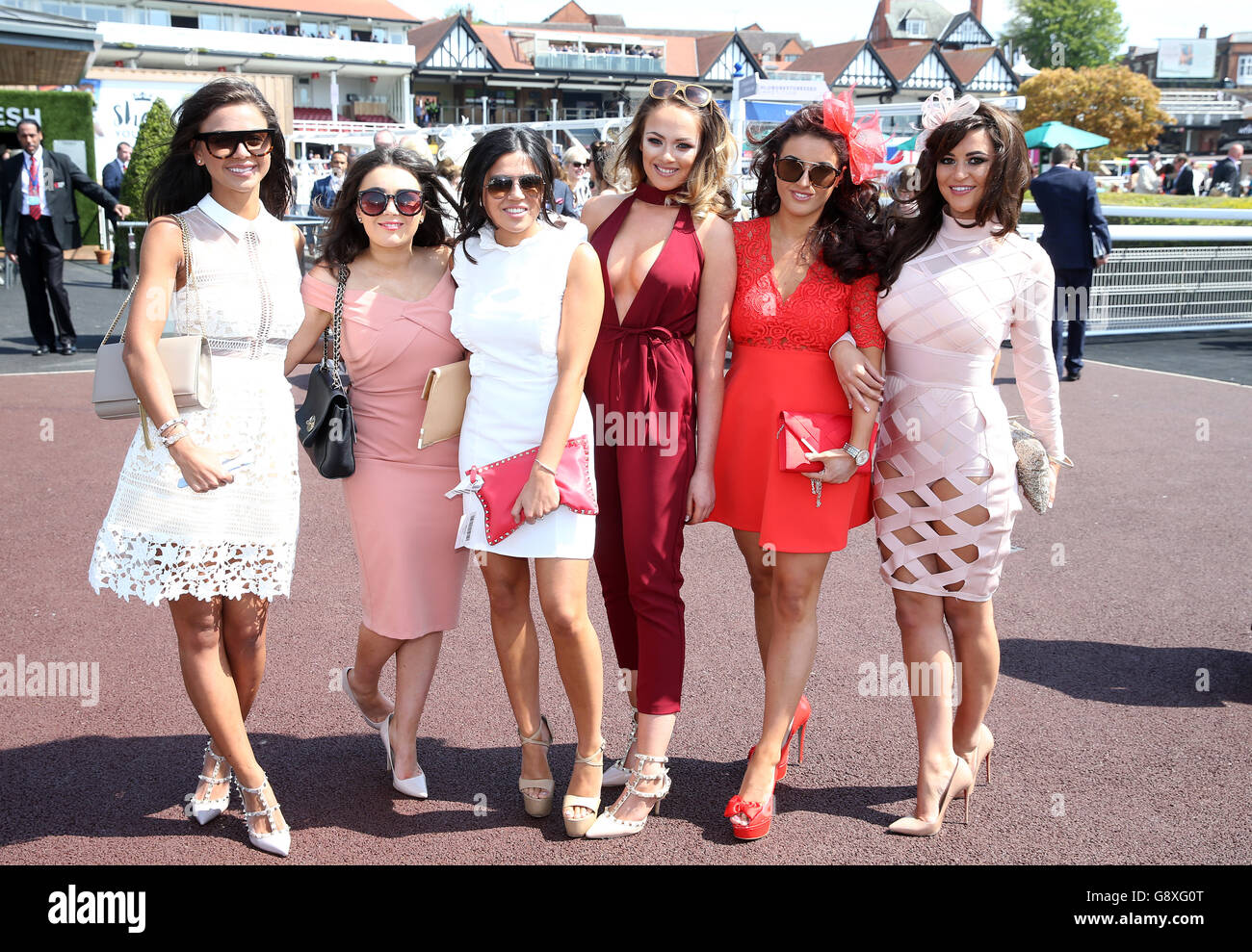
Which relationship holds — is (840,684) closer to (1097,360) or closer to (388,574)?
(388,574)

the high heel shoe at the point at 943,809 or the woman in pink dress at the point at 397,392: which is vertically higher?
the woman in pink dress at the point at 397,392

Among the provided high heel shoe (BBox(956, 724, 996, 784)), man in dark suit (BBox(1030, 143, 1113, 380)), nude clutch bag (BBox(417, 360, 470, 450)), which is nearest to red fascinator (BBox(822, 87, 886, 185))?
nude clutch bag (BBox(417, 360, 470, 450))

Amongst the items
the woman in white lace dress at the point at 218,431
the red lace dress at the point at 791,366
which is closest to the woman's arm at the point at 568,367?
the red lace dress at the point at 791,366

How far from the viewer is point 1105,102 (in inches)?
1833

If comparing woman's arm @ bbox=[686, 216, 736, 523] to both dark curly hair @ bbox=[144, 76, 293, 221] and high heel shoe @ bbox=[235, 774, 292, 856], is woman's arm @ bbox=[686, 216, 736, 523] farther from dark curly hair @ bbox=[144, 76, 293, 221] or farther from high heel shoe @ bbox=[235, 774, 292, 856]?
high heel shoe @ bbox=[235, 774, 292, 856]

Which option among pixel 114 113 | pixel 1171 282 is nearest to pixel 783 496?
pixel 1171 282

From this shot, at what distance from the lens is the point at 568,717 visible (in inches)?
153

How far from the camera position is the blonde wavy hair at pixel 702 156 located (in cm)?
314

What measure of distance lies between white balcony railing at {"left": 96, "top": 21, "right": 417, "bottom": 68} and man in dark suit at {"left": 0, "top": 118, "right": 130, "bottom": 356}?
47.9 meters

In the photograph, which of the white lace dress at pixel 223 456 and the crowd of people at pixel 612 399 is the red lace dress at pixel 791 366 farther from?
the white lace dress at pixel 223 456

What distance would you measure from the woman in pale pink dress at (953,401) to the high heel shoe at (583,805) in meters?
0.85

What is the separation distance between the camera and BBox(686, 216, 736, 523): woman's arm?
3125mm

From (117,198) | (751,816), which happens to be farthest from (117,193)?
(751,816)

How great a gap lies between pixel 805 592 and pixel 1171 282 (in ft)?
41.0
